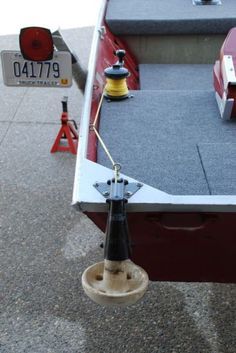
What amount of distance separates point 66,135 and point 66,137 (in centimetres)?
6

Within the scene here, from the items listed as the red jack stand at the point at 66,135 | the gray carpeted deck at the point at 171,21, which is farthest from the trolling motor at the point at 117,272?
Result: the gray carpeted deck at the point at 171,21

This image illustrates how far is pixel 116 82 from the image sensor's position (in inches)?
121

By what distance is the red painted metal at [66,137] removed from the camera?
4516 mm

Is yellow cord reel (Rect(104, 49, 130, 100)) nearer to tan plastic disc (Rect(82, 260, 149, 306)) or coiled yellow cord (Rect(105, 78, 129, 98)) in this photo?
coiled yellow cord (Rect(105, 78, 129, 98))

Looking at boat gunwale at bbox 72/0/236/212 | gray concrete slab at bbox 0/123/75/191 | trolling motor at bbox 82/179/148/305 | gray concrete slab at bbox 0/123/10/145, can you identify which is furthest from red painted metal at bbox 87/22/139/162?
gray concrete slab at bbox 0/123/10/145

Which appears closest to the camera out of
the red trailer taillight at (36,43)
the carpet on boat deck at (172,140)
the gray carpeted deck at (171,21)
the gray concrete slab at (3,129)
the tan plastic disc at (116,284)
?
the tan plastic disc at (116,284)

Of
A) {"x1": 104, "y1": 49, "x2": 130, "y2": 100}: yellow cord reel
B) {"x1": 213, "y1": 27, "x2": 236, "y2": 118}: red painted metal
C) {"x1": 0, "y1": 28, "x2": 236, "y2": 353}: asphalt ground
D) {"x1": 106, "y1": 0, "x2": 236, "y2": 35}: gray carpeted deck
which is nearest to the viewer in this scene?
{"x1": 0, "y1": 28, "x2": 236, "y2": 353}: asphalt ground

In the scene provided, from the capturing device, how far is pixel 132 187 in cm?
191

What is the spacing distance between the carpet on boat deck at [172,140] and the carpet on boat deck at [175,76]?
102cm

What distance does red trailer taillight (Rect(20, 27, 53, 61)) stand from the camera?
240cm

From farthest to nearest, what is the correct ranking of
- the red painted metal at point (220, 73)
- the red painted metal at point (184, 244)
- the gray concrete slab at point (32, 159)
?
the gray concrete slab at point (32, 159), the red painted metal at point (220, 73), the red painted metal at point (184, 244)

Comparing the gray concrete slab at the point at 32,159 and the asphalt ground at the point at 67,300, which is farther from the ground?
the asphalt ground at the point at 67,300

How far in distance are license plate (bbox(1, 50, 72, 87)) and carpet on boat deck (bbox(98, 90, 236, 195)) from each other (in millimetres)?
352

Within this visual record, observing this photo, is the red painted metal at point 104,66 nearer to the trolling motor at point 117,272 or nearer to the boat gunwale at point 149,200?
the boat gunwale at point 149,200
